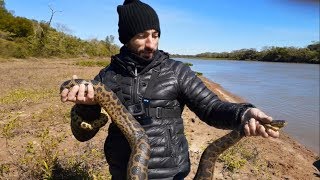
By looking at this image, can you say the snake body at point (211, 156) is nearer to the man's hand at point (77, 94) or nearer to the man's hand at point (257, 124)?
the man's hand at point (257, 124)

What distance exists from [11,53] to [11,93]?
25.2m

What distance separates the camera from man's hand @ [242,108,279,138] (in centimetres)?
327

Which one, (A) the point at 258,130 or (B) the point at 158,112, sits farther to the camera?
(B) the point at 158,112

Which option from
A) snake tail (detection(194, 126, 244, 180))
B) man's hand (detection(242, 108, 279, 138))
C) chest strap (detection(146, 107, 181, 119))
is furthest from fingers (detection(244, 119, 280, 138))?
snake tail (detection(194, 126, 244, 180))

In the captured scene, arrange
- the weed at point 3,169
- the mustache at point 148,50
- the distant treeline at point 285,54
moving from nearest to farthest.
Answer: the mustache at point 148,50 → the weed at point 3,169 → the distant treeline at point 285,54

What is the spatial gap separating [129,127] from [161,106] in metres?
0.37

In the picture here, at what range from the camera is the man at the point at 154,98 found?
151 inches

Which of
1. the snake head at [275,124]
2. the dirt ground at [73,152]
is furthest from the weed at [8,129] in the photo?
the snake head at [275,124]

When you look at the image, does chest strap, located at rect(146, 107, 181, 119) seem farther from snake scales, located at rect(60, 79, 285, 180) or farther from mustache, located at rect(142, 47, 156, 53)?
mustache, located at rect(142, 47, 156, 53)

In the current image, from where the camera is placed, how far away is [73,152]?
8.11m

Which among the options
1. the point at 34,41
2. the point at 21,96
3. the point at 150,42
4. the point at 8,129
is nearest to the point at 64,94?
the point at 150,42

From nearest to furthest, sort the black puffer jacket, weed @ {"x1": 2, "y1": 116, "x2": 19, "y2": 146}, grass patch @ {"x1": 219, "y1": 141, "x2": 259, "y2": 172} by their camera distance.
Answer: the black puffer jacket, weed @ {"x1": 2, "y1": 116, "x2": 19, "y2": 146}, grass patch @ {"x1": 219, "y1": 141, "x2": 259, "y2": 172}

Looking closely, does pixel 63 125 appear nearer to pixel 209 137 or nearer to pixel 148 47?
pixel 209 137

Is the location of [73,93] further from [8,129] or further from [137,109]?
[8,129]
